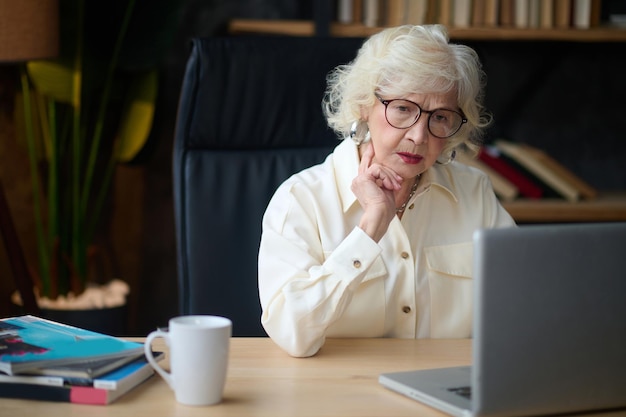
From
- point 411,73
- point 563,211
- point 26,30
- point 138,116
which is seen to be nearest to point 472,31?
point 563,211

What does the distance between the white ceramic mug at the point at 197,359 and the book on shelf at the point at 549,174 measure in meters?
1.86

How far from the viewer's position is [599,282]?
978 millimetres

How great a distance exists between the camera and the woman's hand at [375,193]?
1.53 metres

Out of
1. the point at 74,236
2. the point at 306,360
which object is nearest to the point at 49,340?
the point at 306,360

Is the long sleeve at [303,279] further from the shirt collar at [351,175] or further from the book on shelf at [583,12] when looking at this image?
the book on shelf at [583,12]

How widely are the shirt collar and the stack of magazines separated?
1.95 feet

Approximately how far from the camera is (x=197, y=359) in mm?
1058

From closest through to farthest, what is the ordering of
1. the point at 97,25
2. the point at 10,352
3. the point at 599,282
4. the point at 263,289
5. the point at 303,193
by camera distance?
1. the point at 599,282
2. the point at 10,352
3. the point at 263,289
4. the point at 303,193
5. the point at 97,25

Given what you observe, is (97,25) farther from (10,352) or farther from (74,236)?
(10,352)

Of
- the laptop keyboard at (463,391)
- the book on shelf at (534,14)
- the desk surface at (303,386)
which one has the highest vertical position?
the book on shelf at (534,14)

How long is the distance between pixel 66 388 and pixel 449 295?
829 mm

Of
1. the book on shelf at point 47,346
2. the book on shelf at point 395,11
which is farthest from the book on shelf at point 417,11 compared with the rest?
the book on shelf at point 47,346

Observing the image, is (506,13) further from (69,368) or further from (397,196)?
(69,368)

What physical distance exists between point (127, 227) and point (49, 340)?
6.01ft
